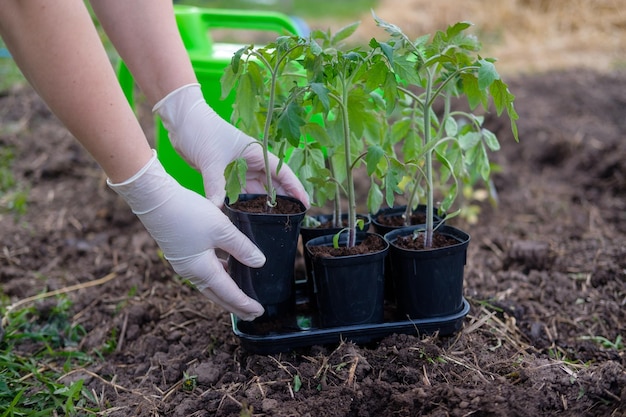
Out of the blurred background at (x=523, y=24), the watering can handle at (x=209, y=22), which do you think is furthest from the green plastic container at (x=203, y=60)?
the blurred background at (x=523, y=24)

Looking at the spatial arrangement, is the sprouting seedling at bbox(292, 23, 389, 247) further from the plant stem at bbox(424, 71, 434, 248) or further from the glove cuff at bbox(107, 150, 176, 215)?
the glove cuff at bbox(107, 150, 176, 215)

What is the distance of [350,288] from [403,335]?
0.19 m

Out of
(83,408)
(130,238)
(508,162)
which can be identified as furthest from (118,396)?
(508,162)

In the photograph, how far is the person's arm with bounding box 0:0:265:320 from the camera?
128cm

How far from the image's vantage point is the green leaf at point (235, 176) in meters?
1.44

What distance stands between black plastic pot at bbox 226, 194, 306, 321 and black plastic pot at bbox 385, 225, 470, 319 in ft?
0.91

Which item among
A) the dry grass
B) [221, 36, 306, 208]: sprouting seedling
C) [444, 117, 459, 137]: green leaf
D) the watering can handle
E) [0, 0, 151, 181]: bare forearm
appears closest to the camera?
[0, 0, 151, 181]: bare forearm

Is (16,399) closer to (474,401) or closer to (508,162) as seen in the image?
(474,401)

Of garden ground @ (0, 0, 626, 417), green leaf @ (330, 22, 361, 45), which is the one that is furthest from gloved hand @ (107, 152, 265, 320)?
green leaf @ (330, 22, 361, 45)

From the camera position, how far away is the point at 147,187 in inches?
58.5

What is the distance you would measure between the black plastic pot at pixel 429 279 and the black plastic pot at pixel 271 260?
28 centimetres

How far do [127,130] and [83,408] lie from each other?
2.34 feet

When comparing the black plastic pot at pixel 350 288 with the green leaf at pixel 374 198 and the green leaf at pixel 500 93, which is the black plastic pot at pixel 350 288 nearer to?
the green leaf at pixel 374 198

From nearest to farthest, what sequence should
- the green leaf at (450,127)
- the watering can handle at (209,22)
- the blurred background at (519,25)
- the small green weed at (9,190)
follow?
1. the green leaf at (450,127)
2. the watering can handle at (209,22)
3. the small green weed at (9,190)
4. the blurred background at (519,25)
